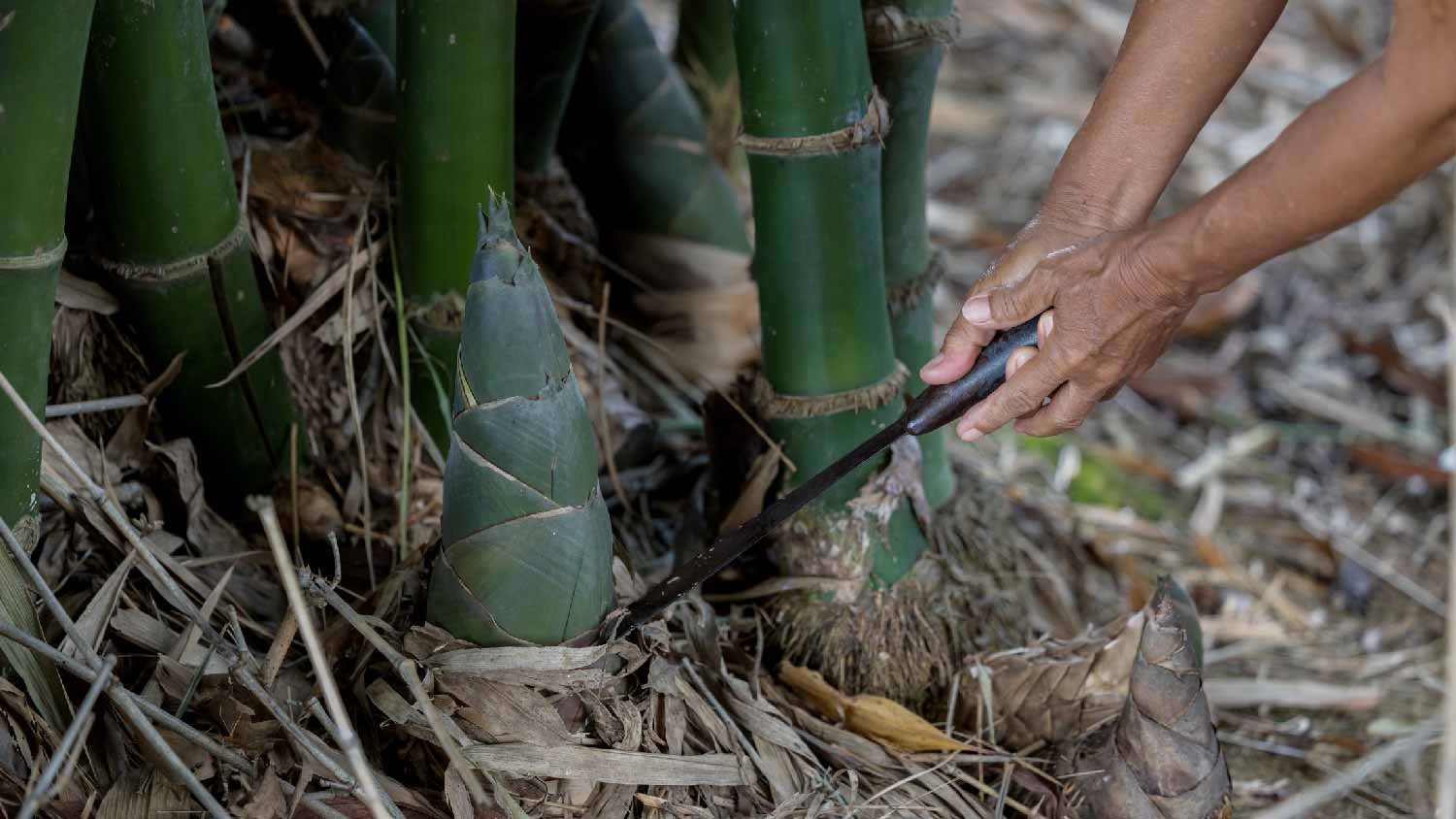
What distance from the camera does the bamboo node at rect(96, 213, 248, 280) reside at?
98 cm

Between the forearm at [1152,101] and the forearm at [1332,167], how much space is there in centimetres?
16

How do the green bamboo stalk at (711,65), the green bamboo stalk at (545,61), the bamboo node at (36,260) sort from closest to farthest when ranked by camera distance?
the bamboo node at (36,260) < the green bamboo stalk at (545,61) < the green bamboo stalk at (711,65)

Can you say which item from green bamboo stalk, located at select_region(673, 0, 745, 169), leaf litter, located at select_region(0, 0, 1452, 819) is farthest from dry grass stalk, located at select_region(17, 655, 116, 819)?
green bamboo stalk, located at select_region(673, 0, 745, 169)

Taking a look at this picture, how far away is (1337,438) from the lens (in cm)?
210

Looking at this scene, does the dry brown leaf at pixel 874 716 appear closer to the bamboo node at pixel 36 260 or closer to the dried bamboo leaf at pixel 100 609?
the dried bamboo leaf at pixel 100 609

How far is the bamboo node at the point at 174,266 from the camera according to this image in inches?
38.5

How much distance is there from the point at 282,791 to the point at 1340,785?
2.06 ft

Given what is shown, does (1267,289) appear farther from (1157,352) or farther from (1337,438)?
(1157,352)

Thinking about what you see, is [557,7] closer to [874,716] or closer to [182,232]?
[182,232]

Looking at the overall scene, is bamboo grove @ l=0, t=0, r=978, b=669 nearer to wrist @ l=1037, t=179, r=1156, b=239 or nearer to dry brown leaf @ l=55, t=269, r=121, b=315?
dry brown leaf @ l=55, t=269, r=121, b=315

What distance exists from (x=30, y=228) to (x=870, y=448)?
22.2 inches

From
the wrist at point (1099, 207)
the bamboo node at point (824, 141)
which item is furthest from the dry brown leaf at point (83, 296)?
the wrist at point (1099, 207)

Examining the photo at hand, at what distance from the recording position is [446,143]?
1021 mm

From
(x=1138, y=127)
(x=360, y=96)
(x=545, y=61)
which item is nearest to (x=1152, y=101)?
(x=1138, y=127)
